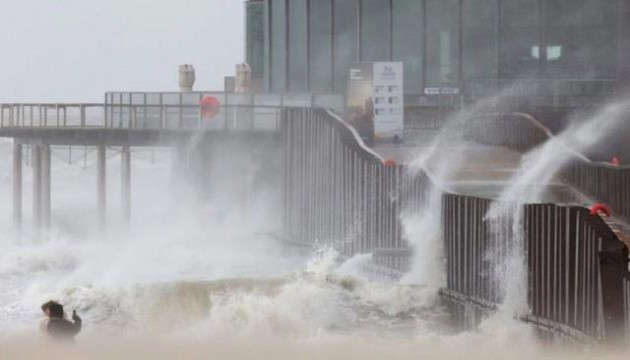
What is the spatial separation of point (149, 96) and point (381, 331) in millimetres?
28282

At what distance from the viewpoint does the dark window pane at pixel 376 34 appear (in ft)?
200

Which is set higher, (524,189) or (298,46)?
(298,46)

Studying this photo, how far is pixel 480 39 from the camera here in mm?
59812

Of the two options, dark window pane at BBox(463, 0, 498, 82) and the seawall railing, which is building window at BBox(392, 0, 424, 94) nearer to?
dark window pane at BBox(463, 0, 498, 82)

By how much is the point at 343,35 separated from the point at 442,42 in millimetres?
3716

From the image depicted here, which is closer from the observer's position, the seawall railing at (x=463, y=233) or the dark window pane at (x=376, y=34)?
the seawall railing at (x=463, y=233)

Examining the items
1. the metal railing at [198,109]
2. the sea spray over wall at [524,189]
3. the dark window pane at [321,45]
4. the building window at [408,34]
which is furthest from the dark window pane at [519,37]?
the metal railing at [198,109]

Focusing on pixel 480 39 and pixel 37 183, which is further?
pixel 37 183

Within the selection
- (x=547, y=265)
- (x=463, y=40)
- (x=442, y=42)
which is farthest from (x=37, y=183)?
(x=547, y=265)

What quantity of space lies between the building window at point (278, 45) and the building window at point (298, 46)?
0.31 m

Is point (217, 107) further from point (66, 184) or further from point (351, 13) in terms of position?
point (66, 184)

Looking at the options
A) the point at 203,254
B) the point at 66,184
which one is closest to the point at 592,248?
the point at 203,254

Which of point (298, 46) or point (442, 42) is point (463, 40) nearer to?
point (442, 42)

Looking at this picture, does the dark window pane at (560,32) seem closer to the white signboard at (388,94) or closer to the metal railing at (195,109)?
the metal railing at (195,109)
